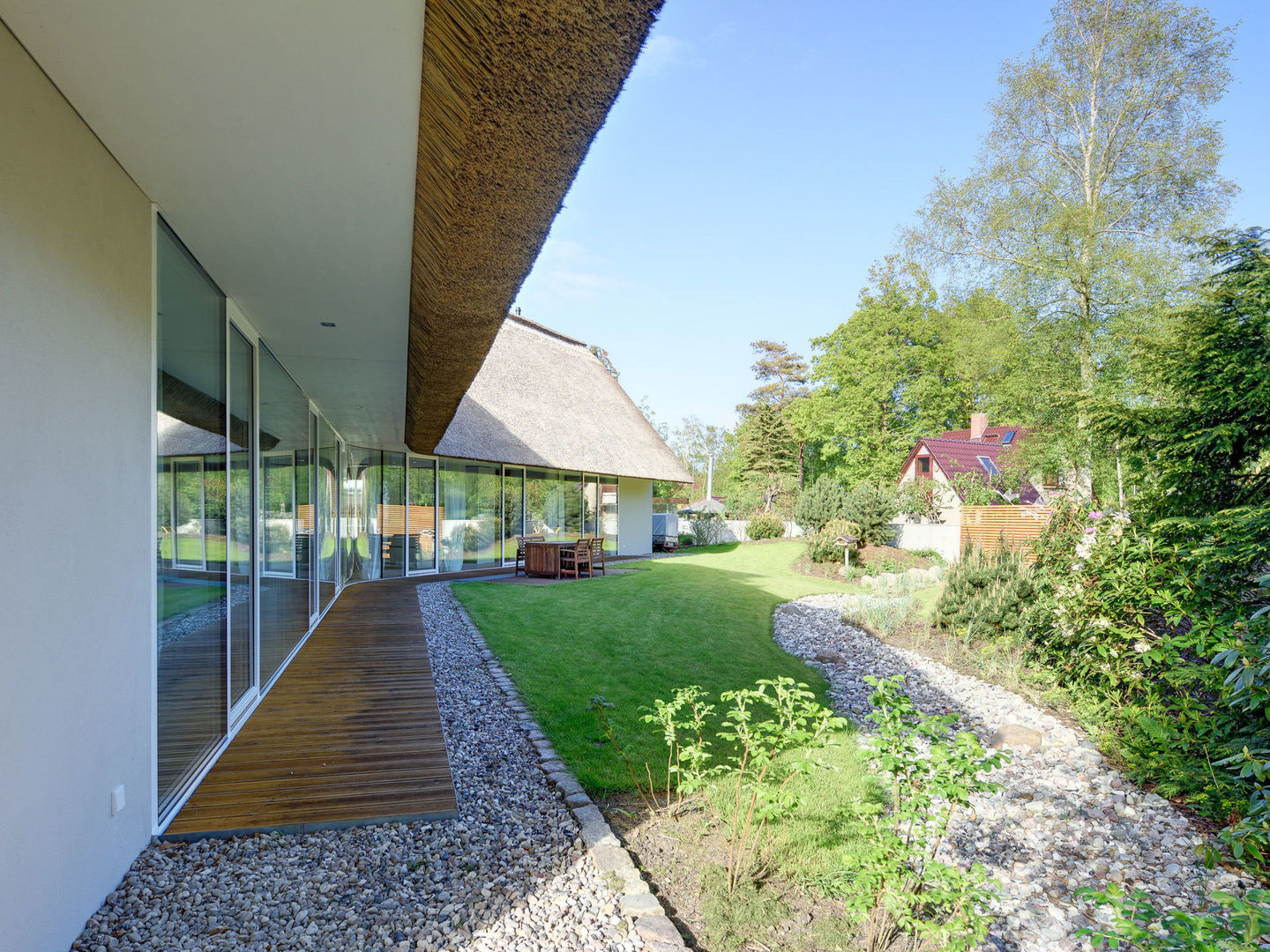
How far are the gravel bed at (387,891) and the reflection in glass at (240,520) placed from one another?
5.58 feet

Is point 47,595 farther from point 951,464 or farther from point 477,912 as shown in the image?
point 951,464

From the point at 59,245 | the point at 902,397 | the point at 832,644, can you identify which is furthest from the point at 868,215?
the point at 59,245

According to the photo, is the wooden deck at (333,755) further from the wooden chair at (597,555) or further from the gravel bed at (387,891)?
the wooden chair at (597,555)

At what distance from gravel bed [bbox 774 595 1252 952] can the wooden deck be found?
281 cm

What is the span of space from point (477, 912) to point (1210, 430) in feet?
17.8

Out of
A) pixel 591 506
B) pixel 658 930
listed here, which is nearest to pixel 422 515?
pixel 591 506

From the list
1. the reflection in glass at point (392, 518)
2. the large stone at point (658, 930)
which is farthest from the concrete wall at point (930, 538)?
the large stone at point (658, 930)

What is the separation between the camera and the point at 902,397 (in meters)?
25.9

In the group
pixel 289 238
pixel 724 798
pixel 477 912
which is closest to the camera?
pixel 477 912

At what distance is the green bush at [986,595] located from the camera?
7.66 metres

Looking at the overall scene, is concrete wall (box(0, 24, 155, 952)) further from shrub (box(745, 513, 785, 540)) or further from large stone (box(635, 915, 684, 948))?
shrub (box(745, 513, 785, 540))

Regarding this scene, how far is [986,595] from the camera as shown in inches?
317

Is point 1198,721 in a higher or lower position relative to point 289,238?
lower

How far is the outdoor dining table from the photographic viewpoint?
1358cm
